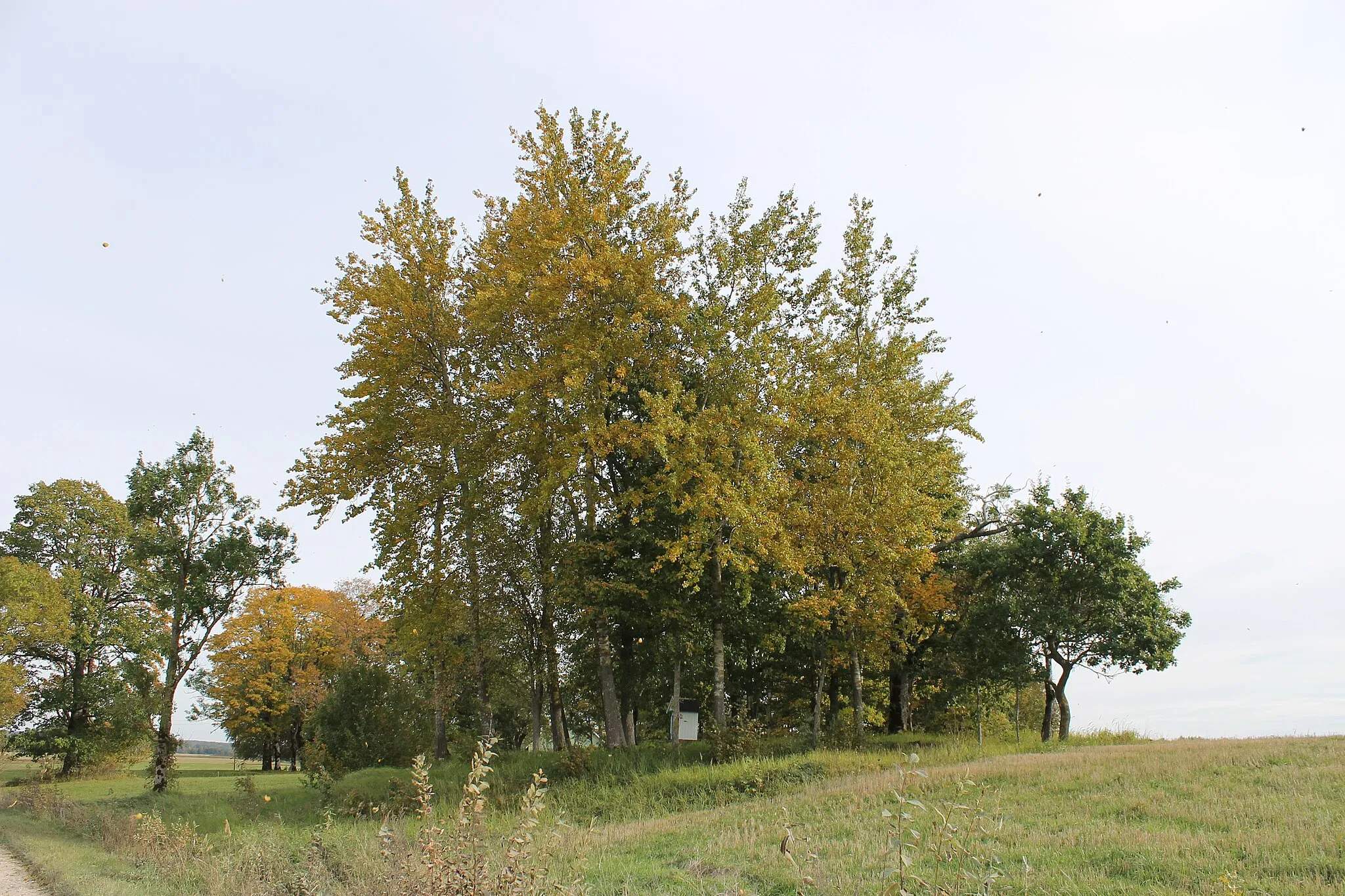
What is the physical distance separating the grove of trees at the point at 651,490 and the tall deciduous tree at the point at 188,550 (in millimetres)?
3027

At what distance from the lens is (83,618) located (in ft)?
101

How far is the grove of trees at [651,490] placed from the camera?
1930 centimetres

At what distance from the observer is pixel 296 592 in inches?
1898

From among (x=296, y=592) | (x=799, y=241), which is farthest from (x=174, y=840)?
(x=296, y=592)

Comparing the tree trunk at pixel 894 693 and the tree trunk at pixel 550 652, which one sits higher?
the tree trunk at pixel 550 652

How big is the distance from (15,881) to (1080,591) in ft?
78.0

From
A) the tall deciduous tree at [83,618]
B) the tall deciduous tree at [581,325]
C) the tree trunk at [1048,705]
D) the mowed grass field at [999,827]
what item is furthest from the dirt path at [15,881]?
the tree trunk at [1048,705]

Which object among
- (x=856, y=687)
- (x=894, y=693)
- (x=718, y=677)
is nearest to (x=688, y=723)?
(x=718, y=677)

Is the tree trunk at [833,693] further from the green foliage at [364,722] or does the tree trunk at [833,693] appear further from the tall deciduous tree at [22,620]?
the tall deciduous tree at [22,620]

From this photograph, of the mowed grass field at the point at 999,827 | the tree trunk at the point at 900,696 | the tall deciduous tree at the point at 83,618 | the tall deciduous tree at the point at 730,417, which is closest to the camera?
the mowed grass field at the point at 999,827

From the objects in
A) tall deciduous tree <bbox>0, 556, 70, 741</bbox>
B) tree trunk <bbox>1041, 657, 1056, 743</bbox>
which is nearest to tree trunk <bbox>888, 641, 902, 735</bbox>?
tree trunk <bbox>1041, 657, 1056, 743</bbox>

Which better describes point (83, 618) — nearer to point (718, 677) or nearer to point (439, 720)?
point (439, 720)

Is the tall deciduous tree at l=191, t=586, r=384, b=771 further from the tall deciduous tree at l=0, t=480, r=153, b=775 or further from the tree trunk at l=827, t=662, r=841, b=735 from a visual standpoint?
the tree trunk at l=827, t=662, r=841, b=735

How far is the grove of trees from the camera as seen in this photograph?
19.3m
